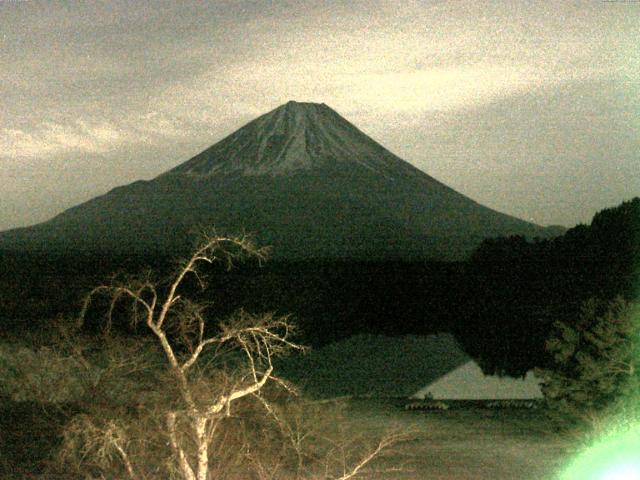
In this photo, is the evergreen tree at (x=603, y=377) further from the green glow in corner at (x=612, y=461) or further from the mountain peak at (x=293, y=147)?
the mountain peak at (x=293, y=147)

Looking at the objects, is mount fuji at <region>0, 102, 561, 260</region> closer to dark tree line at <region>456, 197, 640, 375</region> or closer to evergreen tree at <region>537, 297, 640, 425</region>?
dark tree line at <region>456, 197, 640, 375</region>

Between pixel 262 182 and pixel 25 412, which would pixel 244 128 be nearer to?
pixel 262 182

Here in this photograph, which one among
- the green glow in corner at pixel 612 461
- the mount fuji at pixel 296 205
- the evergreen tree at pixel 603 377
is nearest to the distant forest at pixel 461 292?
the evergreen tree at pixel 603 377

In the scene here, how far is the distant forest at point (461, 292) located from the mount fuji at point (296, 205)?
3883cm

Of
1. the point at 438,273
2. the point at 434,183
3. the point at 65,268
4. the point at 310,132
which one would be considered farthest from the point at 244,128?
the point at 438,273

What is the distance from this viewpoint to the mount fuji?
95375 mm

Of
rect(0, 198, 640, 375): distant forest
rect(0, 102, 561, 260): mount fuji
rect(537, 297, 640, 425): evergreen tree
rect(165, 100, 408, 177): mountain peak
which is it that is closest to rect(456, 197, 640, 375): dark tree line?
rect(0, 198, 640, 375): distant forest

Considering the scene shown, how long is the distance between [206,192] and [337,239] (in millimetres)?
19610

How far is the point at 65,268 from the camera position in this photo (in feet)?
191

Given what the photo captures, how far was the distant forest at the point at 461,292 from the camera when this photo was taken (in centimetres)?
2736

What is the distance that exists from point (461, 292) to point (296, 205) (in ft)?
219

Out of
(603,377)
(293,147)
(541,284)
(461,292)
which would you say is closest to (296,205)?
(293,147)

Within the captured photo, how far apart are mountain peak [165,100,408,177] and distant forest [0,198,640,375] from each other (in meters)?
60.0

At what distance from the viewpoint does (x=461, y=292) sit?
39.6 m
